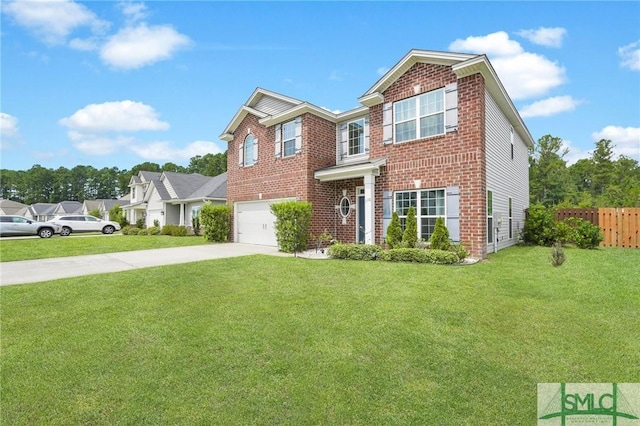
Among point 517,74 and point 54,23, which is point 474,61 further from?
point 54,23

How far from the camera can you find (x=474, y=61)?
9258 millimetres

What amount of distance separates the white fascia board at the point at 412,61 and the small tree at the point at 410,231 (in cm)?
493

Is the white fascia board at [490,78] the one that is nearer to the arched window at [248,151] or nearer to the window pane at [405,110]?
the window pane at [405,110]

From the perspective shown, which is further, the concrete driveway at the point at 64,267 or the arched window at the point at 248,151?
the arched window at the point at 248,151

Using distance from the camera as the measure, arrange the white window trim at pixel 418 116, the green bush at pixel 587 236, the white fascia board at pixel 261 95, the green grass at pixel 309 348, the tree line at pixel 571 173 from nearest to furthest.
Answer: the green grass at pixel 309 348 < the white window trim at pixel 418 116 < the green bush at pixel 587 236 < the white fascia board at pixel 261 95 < the tree line at pixel 571 173

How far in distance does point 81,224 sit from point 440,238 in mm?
28516

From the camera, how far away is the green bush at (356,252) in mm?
9820

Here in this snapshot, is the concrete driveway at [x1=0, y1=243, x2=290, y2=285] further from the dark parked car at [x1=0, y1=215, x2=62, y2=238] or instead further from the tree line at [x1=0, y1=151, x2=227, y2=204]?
the tree line at [x1=0, y1=151, x2=227, y2=204]

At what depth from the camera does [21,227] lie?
2058 centimetres

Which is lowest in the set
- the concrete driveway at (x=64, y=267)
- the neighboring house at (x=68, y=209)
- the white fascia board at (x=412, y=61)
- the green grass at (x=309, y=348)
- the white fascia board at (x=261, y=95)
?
the green grass at (x=309, y=348)

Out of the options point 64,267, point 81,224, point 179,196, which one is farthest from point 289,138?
point 81,224

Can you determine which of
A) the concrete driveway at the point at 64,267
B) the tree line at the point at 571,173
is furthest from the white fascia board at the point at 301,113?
the tree line at the point at 571,173

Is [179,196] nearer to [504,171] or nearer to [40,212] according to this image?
[504,171]

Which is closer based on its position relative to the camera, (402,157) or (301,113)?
(402,157)
